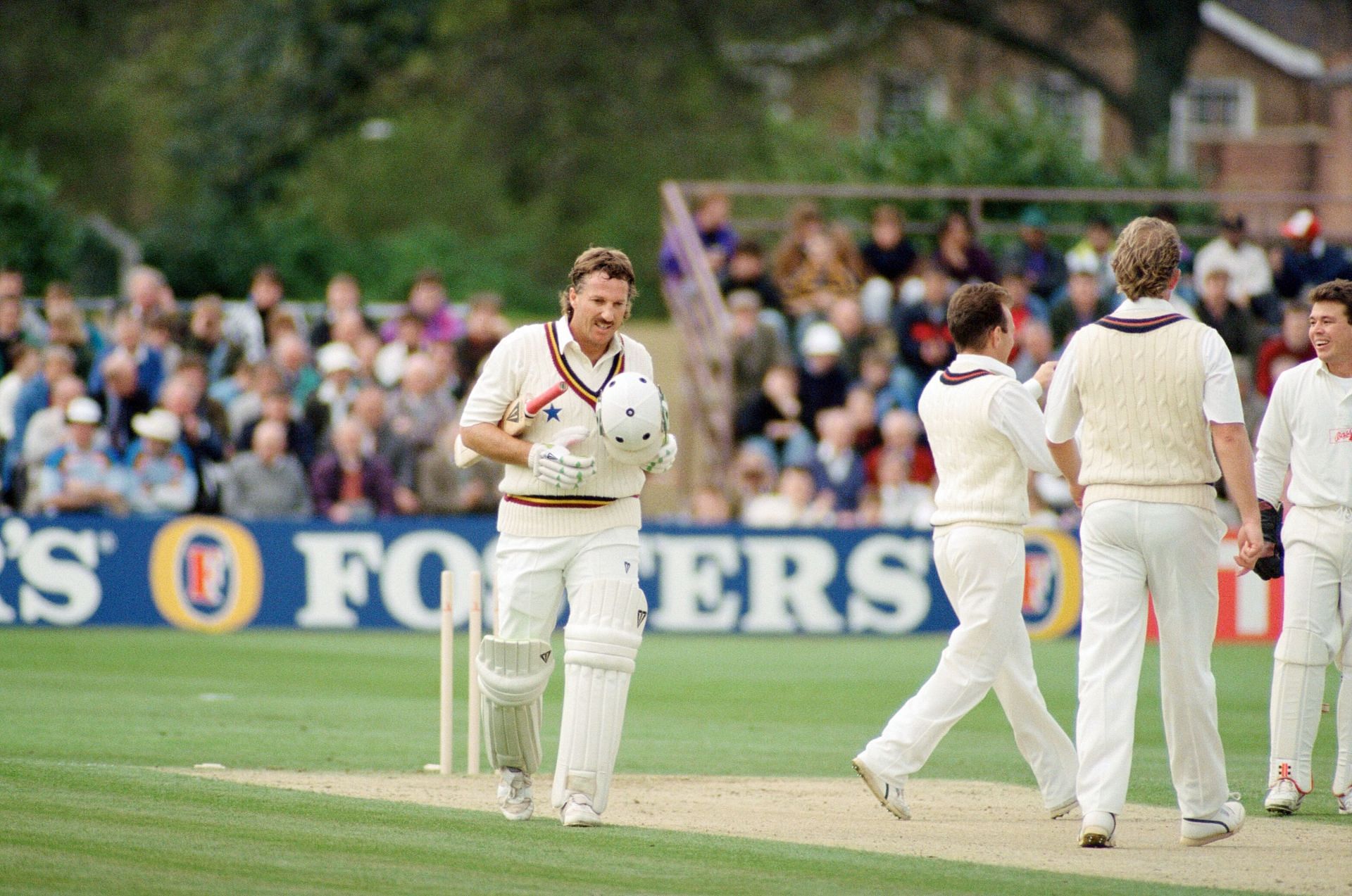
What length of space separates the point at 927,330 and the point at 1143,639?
1119cm

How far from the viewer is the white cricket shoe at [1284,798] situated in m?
8.27

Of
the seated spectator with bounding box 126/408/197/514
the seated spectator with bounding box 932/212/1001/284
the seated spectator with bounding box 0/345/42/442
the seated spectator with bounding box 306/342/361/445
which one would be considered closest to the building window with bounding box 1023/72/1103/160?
the seated spectator with bounding box 932/212/1001/284

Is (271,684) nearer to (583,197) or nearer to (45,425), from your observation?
(45,425)

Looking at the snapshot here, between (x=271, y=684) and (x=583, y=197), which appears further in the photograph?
(x=583, y=197)

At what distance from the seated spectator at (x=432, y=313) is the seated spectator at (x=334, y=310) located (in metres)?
0.57

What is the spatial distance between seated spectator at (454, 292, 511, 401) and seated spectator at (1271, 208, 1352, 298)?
24.9 feet

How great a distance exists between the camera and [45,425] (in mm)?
16453

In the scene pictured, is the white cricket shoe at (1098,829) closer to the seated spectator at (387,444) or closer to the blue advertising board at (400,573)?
the blue advertising board at (400,573)

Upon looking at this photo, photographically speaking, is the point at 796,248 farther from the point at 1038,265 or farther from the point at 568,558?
the point at 568,558

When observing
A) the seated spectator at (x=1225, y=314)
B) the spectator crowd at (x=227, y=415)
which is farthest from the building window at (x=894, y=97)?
the spectator crowd at (x=227, y=415)

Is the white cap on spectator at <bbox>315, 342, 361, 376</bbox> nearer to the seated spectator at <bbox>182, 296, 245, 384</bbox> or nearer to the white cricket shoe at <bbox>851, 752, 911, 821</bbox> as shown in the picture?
the seated spectator at <bbox>182, 296, 245, 384</bbox>

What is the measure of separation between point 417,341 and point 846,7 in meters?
15.4

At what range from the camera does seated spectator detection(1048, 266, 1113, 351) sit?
18.2 meters

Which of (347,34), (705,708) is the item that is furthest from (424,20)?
(705,708)
